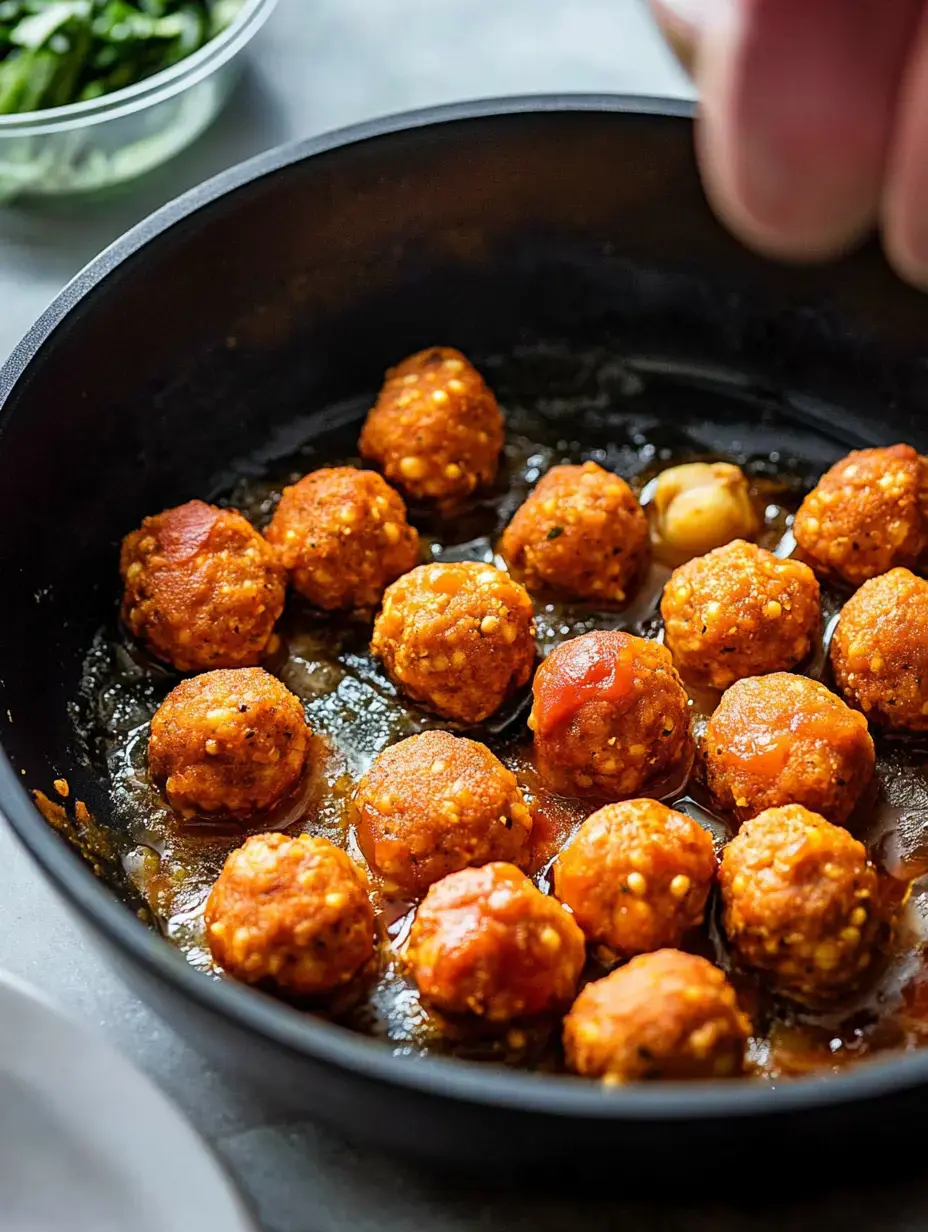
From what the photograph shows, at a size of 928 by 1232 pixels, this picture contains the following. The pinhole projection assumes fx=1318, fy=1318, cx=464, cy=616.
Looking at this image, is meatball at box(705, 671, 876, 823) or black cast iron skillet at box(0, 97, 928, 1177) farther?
black cast iron skillet at box(0, 97, 928, 1177)

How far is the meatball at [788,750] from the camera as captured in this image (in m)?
1.67

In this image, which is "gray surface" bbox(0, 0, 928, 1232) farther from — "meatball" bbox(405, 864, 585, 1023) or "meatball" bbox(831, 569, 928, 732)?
"meatball" bbox(831, 569, 928, 732)

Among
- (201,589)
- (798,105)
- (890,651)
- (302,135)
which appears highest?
(798,105)

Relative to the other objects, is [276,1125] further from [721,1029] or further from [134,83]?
[134,83]

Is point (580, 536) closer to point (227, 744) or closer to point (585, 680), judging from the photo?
point (585, 680)

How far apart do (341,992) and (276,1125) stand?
0.57 feet

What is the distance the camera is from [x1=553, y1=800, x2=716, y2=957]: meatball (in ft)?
5.11

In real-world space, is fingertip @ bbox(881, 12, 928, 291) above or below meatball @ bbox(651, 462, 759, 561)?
above

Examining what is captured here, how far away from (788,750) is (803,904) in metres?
0.23

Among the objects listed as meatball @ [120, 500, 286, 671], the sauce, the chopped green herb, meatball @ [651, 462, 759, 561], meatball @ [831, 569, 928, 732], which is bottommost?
meatball @ [831, 569, 928, 732]

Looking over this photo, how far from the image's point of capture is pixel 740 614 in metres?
1.82

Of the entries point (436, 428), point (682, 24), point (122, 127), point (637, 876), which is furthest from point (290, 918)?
point (122, 127)

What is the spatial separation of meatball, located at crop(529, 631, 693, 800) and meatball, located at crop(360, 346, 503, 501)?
415 mm

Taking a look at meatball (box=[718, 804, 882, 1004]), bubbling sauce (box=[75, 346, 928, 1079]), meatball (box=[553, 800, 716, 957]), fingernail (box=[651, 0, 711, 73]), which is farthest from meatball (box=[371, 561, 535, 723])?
fingernail (box=[651, 0, 711, 73])
